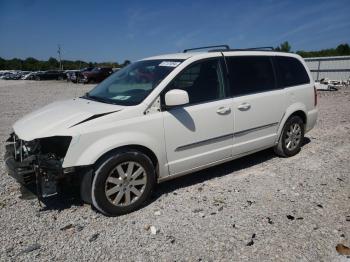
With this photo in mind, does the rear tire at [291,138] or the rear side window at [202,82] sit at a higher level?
the rear side window at [202,82]

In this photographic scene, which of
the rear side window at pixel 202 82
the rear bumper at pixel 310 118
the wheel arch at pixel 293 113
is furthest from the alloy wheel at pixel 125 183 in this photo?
the rear bumper at pixel 310 118

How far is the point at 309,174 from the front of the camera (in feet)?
16.7

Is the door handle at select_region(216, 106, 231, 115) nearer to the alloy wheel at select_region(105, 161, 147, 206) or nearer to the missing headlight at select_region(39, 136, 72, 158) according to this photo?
the alloy wheel at select_region(105, 161, 147, 206)

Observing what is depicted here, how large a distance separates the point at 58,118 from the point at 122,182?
1.03 meters

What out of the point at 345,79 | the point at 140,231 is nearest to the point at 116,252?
the point at 140,231

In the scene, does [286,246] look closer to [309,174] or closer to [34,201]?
[309,174]

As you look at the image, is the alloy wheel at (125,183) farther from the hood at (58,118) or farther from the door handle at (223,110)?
the door handle at (223,110)

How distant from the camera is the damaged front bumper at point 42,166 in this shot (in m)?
3.56

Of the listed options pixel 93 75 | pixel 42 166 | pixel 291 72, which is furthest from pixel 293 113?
→ pixel 93 75

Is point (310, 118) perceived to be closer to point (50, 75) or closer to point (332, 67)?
point (332, 67)

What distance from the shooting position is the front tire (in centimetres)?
369

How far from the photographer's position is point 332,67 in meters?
23.5

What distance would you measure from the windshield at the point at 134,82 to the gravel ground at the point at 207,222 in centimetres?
136

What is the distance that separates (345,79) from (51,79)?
125 ft
